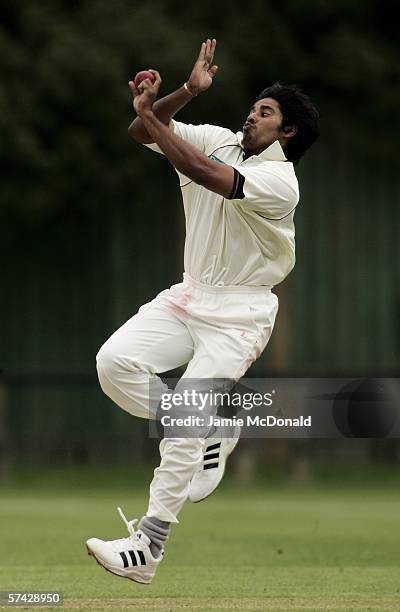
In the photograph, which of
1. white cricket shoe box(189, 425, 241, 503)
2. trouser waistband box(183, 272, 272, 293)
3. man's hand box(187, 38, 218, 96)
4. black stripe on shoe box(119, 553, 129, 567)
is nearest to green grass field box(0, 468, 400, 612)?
black stripe on shoe box(119, 553, 129, 567)

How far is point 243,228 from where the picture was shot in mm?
7570

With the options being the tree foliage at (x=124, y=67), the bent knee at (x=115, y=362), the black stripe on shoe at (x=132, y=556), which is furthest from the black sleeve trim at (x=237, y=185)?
the tree foliage at (x=124, y=67)

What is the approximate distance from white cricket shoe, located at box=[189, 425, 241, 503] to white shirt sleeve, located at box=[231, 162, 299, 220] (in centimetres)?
120

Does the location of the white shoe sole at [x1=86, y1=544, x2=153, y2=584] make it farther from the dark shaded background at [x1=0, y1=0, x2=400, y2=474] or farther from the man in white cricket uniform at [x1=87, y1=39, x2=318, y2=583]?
the dark shaded background at [x1=0, y1=0, x2=400, y2=474]

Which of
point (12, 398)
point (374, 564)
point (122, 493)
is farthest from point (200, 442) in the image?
point (12, 398)

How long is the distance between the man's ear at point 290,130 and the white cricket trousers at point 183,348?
81 cm

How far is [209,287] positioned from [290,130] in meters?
0.93

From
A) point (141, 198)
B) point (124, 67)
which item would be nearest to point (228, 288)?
point (124, 67)

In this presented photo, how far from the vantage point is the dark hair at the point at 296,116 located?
7.73 metres

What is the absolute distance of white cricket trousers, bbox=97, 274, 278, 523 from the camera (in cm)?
738

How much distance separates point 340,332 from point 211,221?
40.6ft

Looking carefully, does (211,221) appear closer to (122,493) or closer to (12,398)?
(122,493)

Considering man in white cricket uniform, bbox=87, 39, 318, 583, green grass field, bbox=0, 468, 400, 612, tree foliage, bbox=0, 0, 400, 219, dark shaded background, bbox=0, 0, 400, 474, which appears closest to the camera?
man in white cricket uniform, bbox=87, 39, 318, 583

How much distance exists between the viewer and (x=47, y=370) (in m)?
19.6
